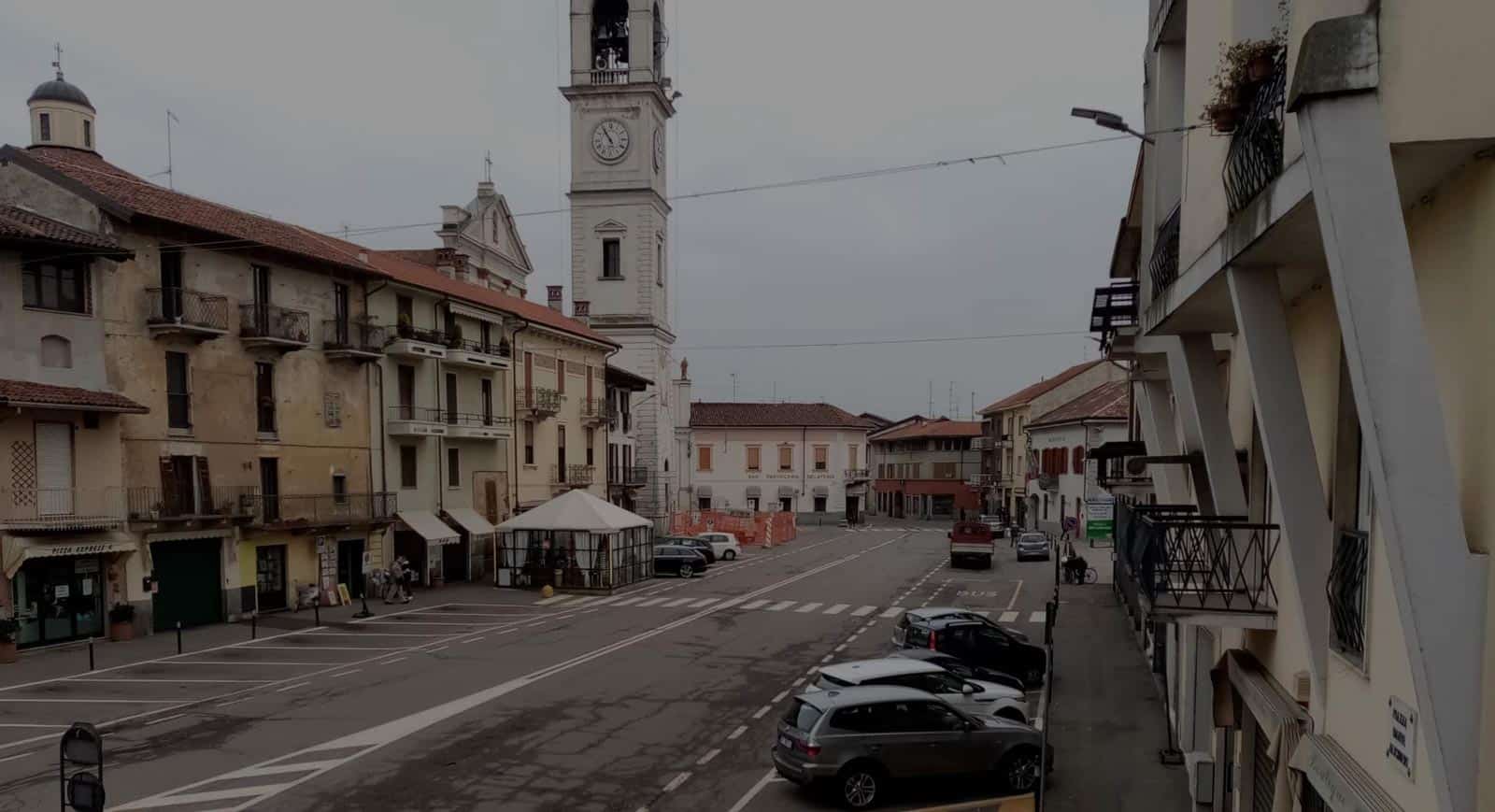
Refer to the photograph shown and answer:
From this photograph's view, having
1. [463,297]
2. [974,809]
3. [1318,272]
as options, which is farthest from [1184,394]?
[463,297]

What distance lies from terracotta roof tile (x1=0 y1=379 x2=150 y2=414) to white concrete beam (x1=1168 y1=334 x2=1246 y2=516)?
24676mm

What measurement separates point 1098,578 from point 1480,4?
4229 cm

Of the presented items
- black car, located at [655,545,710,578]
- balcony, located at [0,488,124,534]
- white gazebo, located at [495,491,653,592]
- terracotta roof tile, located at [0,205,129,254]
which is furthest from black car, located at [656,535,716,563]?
terracotta roof tile, located at [0,205,129,254]

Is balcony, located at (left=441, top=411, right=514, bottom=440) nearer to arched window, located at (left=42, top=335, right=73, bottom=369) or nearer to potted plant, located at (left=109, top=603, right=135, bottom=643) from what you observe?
potted plant, located at (left=109, top=603, right=135, bottom=643)

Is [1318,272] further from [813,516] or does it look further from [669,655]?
[813,516]

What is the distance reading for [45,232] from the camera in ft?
76.5

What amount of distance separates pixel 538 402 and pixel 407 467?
28.7ft

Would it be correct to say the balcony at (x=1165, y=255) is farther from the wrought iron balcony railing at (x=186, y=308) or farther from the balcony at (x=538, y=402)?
the balcony at (x=538, y=402)

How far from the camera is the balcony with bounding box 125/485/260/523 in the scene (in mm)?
25844

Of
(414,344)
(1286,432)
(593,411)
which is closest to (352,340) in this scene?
(414,344)

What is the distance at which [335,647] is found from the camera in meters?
24.8

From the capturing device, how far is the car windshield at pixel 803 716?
531 inches

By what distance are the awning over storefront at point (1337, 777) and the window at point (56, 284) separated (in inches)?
1090

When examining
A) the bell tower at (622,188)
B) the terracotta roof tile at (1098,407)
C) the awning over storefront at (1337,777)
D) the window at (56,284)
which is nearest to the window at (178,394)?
the window at (56,284)
